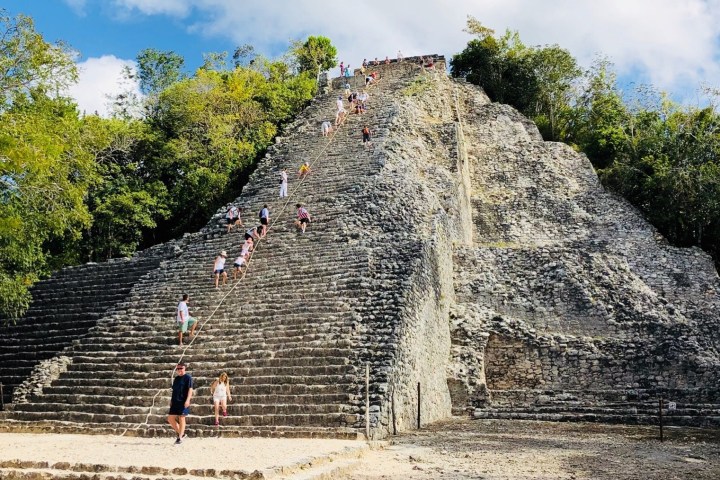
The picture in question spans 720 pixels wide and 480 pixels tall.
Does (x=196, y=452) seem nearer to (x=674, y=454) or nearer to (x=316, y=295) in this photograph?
(x=316, y=295)


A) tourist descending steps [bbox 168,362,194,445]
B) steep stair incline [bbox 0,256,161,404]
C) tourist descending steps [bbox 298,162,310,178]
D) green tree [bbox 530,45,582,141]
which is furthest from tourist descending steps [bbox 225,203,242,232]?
green tree [bbox 530,45,582,141]

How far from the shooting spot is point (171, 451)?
7.78 m

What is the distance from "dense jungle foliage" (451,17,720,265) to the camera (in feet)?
68.8

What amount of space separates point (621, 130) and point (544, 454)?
20.1 m

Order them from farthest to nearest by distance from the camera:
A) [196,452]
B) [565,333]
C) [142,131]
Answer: [142,131], [565,333], [196,452]

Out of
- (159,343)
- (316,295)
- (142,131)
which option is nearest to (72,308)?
(159,343)

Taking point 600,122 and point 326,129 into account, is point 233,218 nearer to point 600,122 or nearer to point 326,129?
point 326,129

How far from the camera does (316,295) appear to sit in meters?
12.9

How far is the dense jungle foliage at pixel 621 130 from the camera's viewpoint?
68.8ft

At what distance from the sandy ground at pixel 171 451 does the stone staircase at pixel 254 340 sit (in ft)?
1.98

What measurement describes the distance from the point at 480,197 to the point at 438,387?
11.9 meters

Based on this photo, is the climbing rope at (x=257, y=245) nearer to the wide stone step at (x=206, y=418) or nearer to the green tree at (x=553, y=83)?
the wide stone step at (x=206, y=418)

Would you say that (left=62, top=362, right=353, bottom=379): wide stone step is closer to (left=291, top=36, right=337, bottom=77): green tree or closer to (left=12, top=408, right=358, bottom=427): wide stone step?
(left=12, top=408, right=358, bottom=427): wide stone step

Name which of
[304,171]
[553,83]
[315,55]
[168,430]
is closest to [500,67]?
[553,83]
